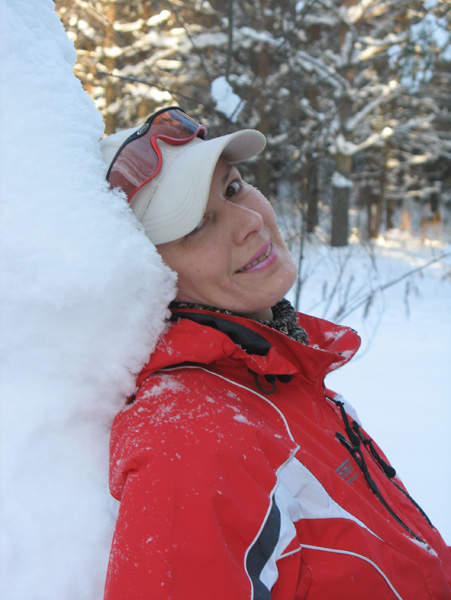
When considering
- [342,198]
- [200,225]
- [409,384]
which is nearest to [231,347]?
[200,225]

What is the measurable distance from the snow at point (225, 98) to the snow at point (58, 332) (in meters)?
1.89

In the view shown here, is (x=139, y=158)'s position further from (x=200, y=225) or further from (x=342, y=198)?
Answer: (x=342, y=198)

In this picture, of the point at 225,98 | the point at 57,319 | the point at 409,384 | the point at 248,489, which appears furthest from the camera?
the point at 409,384

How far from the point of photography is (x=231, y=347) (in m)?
0.99

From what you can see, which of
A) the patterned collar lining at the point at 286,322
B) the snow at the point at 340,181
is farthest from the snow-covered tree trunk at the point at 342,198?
the patterned collar lining at the point at 286,322

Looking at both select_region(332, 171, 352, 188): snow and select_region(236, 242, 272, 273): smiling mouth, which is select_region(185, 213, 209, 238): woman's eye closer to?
select_region(236, 242, 272, 273): smiling mouth

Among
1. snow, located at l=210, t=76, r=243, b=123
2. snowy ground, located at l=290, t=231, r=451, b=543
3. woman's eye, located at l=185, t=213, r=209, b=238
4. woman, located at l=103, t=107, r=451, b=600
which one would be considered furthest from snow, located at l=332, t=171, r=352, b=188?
woman's eye, located at l=185, t=213, r=209, b=238

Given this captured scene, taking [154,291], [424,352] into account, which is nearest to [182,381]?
[154,291]

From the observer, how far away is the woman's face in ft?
3.71

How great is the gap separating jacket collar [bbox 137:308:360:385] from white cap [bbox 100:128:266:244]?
0.66 ft

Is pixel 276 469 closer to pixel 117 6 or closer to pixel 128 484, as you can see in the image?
pixel 128 484

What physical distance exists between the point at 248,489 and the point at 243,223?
63cm

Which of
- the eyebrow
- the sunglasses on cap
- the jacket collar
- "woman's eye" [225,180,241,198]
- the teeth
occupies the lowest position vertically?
the jacket collar

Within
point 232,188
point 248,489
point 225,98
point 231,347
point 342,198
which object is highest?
point 225,98
